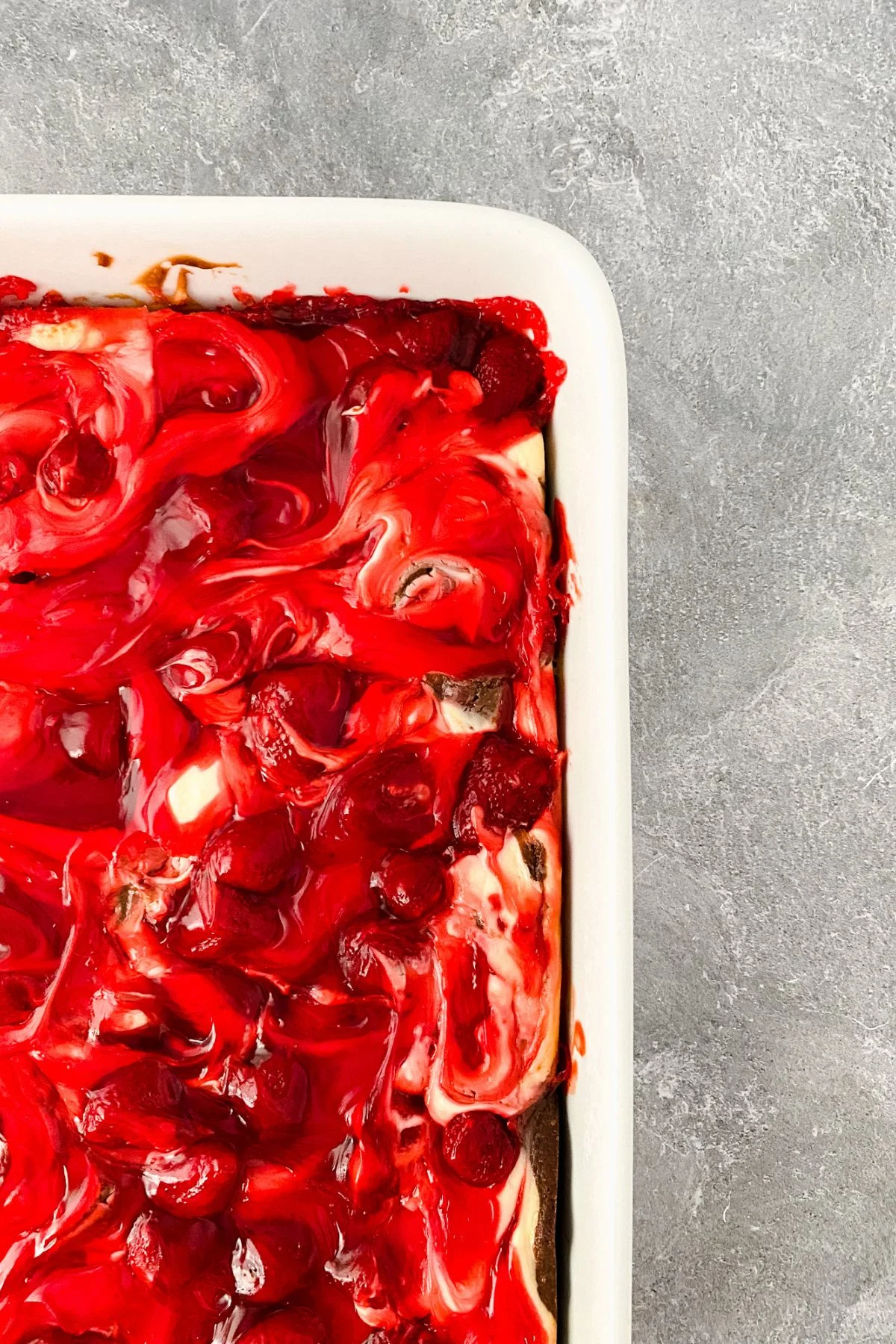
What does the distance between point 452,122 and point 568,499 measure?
1.66 feet

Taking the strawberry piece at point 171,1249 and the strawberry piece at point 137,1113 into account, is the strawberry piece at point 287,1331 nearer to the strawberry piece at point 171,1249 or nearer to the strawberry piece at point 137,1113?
the strawberry piece at point 171,1249

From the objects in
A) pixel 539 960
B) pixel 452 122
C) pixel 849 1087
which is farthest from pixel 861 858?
pixel 452 122

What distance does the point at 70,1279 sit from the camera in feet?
3.04

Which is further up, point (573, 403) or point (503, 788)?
point (573, 403)

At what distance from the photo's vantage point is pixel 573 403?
1001mm

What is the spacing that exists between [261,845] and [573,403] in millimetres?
545

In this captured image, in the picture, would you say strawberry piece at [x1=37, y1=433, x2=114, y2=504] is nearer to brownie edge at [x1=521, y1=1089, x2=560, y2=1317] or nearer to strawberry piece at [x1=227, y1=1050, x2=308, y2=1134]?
strawberry piece at [x1=227, y1=1050, x2=308, y2=1134]

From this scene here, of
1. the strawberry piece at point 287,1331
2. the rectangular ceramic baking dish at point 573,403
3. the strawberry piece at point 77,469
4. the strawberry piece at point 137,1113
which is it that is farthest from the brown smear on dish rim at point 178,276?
the strawberry piece at point 287,1331

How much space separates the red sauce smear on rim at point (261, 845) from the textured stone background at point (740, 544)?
0.26 m

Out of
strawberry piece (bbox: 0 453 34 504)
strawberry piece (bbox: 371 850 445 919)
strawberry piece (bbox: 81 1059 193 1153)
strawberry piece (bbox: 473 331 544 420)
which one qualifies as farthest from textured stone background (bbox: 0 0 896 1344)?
strawberry piece (bbox: 81 1059 193 1153)

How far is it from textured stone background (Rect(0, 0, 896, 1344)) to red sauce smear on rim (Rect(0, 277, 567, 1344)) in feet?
0.86

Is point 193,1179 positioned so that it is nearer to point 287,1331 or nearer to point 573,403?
point 287,1331

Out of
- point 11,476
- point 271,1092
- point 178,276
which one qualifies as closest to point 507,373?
point 178,276

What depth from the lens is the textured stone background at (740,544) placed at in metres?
1.16
